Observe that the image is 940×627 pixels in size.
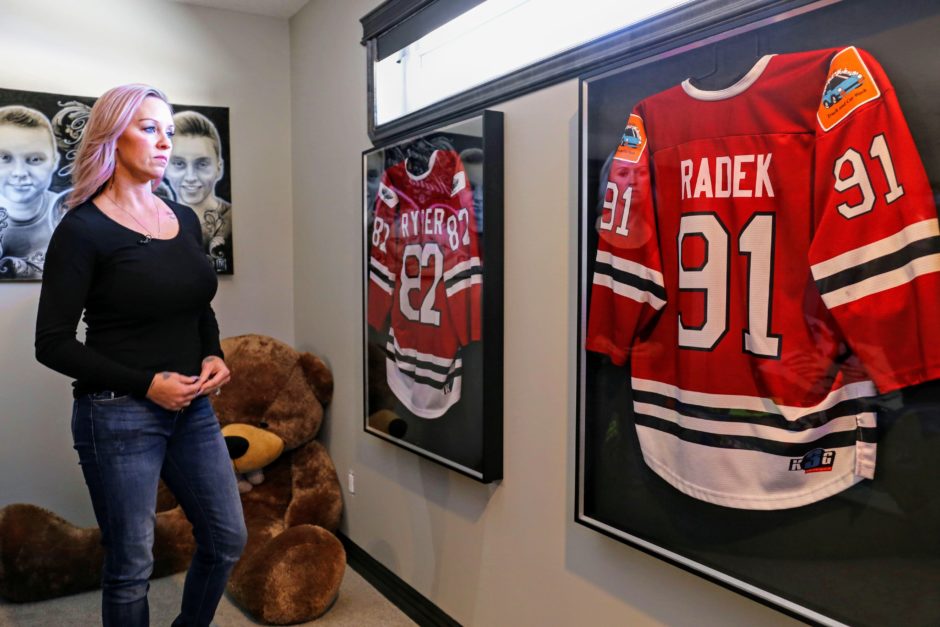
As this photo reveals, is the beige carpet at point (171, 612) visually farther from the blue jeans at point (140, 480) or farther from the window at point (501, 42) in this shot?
the window at point (501, 42)

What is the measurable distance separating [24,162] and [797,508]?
2.91m

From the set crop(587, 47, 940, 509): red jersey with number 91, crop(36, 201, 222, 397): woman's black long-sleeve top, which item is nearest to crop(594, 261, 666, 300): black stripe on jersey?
crop(587, 47, 940, 509): red jersey with number 91

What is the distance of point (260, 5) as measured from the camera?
3.15 meters

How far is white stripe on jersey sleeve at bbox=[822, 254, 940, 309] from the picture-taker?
1030 millimetres

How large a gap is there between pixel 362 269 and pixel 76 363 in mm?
1219

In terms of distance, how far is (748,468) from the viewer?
49.9 inches

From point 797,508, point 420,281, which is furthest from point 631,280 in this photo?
point 420,281

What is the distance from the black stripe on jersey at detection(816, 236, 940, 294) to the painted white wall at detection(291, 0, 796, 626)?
22.9 inches

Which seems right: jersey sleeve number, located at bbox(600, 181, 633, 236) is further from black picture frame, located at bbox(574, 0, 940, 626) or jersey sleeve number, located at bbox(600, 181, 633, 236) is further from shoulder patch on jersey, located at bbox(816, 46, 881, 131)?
shoulder patch on jersey, located at bbox(816, 46, 881, 131)

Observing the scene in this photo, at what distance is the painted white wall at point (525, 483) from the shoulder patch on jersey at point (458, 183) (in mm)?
135

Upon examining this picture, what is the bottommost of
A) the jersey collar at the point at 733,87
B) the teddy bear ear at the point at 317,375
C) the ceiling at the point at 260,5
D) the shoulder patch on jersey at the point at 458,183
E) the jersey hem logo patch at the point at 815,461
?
the teddy bear ear at the point at 317,375

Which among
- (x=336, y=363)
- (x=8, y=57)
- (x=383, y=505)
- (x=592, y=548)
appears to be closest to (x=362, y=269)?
(x=336, y=363)

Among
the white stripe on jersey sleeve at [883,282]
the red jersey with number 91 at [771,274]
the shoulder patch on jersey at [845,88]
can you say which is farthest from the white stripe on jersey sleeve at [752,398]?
the shoulder patch on jersey at [845,88]

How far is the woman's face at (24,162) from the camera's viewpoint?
9.21 ft
